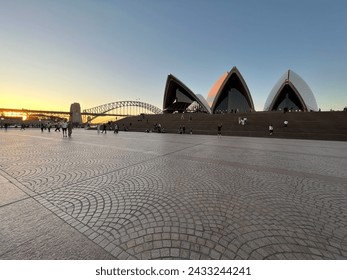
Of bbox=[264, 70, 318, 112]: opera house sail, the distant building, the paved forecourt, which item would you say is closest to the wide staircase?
the paved forecourt

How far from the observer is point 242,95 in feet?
203

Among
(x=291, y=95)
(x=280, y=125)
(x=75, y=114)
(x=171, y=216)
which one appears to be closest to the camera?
(x=171, y=216)

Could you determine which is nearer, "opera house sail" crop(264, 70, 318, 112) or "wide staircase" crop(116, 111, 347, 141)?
"wide staircase" crop(116, 111, 347, 141)

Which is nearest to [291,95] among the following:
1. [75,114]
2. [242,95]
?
[242,95]

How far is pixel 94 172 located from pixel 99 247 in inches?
145

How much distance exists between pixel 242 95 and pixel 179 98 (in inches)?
937

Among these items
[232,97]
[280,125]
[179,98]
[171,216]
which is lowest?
[171,216]

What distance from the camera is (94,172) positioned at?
5484mm

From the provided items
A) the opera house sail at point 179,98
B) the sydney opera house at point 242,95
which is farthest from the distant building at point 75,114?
the sydney opera house at point 242,95

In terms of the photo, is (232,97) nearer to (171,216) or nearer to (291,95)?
(291,95)

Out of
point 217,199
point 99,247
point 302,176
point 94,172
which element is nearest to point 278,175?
point 302,176

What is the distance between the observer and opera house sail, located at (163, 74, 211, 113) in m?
62.9

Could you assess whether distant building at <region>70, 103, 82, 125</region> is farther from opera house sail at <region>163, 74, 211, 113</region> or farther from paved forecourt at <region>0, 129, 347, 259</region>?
paved forecourt at <region>0, 129, 347, 259</region>

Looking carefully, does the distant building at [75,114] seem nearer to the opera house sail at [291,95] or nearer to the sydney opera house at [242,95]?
the sydney opera house at [242,95]
